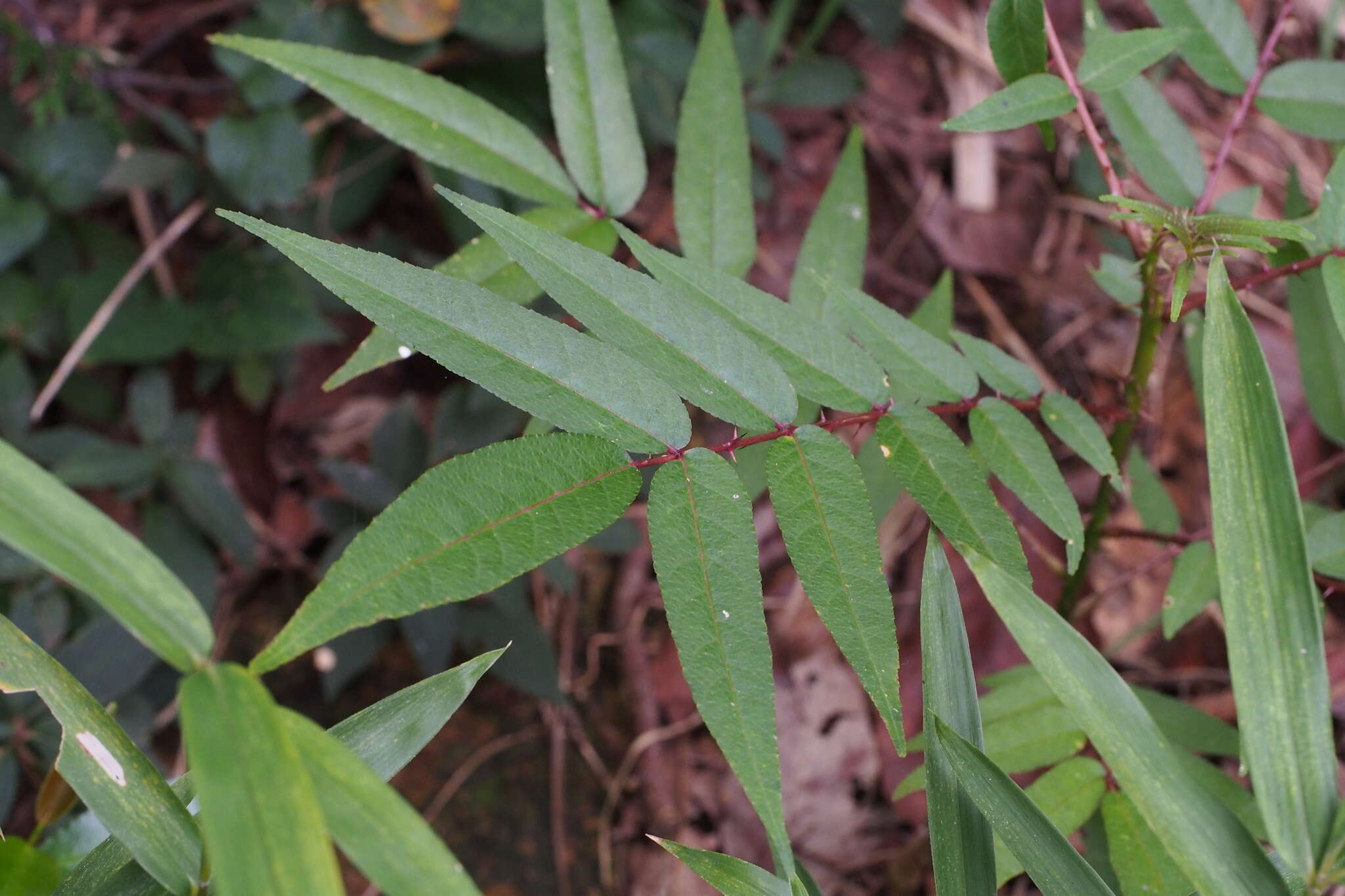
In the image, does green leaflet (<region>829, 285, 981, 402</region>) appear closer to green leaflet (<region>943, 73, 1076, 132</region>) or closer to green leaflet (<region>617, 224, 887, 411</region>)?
green leaflet (<region>617, 224, 887, 411</region>)

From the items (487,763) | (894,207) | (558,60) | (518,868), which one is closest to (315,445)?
(487,763)

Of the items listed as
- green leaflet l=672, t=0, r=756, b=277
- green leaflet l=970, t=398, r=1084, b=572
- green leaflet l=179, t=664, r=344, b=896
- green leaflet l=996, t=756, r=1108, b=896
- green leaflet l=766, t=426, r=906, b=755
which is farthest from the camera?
green leaflet l=672, t=0, r=756, b=277

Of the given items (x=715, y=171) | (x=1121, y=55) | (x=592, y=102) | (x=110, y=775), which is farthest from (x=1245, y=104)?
(x=110, y=775)

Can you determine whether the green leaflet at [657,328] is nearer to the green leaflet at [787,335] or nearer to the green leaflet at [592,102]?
the green leaflet at [787,335]

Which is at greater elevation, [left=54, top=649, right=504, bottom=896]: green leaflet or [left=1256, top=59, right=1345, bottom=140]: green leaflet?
[left=1256, top=59, right=1345, bottom=140]: green leaflet

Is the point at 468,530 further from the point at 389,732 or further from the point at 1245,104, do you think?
the point at 1245,104

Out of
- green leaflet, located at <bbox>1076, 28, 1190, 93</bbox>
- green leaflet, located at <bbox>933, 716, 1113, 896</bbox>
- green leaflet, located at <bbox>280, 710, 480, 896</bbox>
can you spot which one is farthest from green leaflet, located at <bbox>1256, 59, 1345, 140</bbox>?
green leaflet, located at <bbox>280, 710, 480, 896</bbox>
